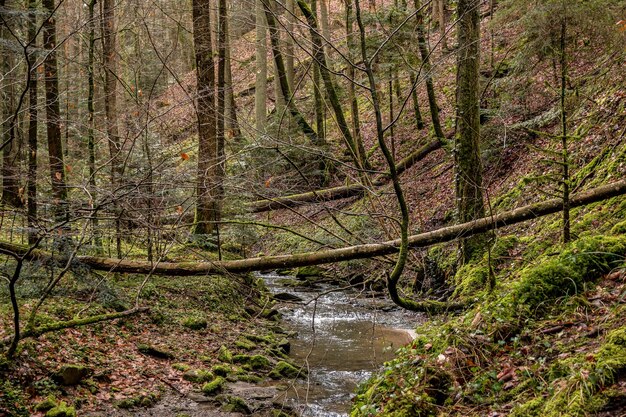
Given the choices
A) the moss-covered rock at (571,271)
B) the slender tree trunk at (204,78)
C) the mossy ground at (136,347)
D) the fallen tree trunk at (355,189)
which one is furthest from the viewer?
the fallen tree trunk at (355,189)

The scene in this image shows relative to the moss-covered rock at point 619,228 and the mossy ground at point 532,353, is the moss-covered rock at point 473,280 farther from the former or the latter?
the moss-covered rock at point 619,228

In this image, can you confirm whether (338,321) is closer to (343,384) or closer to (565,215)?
(343,384)

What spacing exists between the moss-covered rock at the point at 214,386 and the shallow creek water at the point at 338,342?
0.87 meters

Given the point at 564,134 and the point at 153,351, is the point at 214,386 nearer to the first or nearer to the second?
the point at 153,351

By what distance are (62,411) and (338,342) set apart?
510 centimetres

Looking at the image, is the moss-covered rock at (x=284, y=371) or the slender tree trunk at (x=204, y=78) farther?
the slender tree trunk at (x=204, y=78)

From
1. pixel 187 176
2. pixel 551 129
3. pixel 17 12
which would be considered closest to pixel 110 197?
pixel 187 176

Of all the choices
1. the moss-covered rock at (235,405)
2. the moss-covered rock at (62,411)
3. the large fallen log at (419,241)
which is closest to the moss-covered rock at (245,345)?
the large fallen log at (419,241)

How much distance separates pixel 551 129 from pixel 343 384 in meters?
7.61

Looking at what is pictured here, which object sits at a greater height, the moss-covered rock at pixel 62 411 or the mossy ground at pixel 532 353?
the mossy ground at pixel 532 353

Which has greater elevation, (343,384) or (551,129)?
(551,129)

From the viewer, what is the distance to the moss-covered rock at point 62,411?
17.4ft

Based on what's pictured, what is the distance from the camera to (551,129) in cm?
1150

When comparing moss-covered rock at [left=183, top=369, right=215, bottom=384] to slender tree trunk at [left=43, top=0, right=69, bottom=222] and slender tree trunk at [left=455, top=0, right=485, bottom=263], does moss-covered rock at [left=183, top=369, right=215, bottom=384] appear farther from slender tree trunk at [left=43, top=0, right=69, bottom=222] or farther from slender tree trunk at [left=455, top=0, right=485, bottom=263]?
slender tree trunk at [left=455, top=0, right=485, bottom=263]
